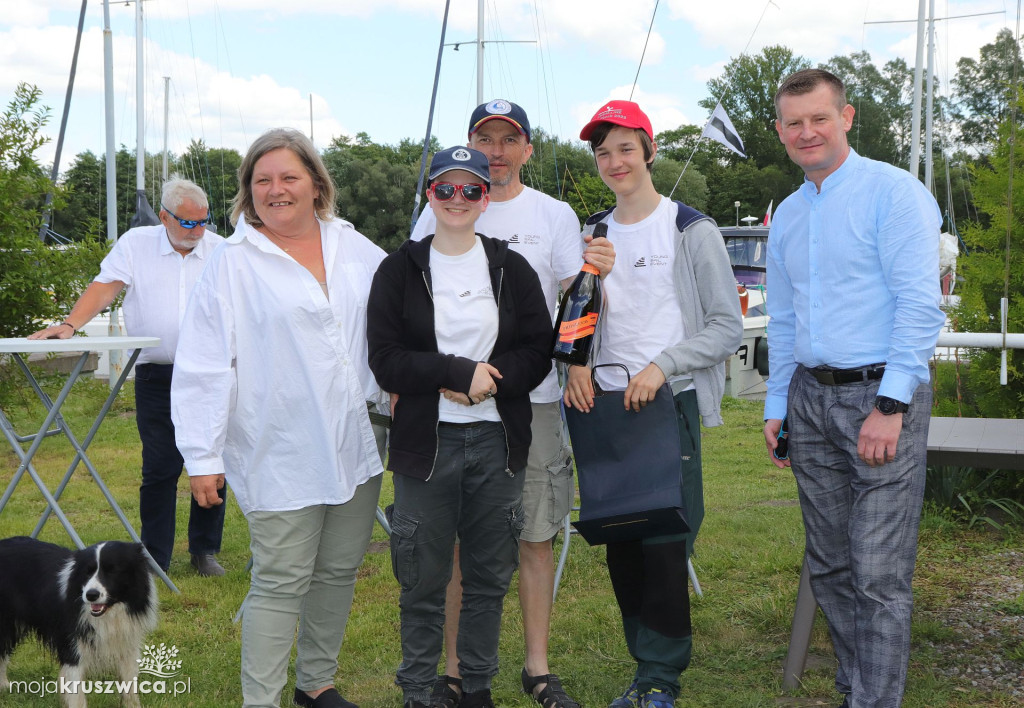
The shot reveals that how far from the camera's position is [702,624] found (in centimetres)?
412

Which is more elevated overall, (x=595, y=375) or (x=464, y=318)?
(x=464, y=318)

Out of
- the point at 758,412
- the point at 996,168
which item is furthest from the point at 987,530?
the point at 758,412

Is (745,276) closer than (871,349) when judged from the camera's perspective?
No

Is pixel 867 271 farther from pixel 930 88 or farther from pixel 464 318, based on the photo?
pixel 930 88

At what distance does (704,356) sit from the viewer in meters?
3.03

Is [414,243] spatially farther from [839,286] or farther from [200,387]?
[839,286]

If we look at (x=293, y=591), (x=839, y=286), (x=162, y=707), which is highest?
(x=839, y=286)

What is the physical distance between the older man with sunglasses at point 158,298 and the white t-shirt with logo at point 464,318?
2330mm

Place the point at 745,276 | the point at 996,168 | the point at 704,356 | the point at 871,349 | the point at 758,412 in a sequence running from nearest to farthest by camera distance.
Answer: the point at 871,349 → the point at 704,356 → the point at 996,168 → the point at 758,412 → the point at 745,276

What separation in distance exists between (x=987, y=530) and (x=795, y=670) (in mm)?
2510

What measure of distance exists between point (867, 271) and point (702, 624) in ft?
6.63

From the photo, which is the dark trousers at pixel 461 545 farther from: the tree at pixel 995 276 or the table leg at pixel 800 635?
the tree at pixel 995 276

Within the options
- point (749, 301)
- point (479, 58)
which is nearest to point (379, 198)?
point (479, 58)

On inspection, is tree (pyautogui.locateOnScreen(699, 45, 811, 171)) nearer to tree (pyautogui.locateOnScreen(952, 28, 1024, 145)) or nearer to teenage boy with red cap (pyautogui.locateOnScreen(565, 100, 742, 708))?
tree (pyautogui.locateOnScreen(952, 28, 1024, 145))
